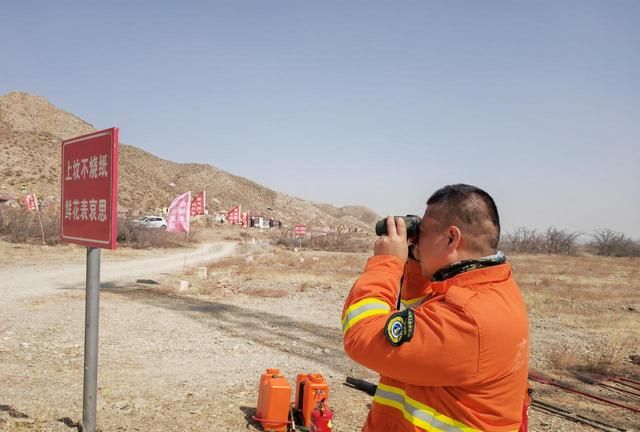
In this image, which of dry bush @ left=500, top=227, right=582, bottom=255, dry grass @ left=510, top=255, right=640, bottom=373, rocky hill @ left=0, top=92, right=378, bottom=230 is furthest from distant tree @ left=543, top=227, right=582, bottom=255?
rocky hill @ left=0, top=92, right=378, bottom=230

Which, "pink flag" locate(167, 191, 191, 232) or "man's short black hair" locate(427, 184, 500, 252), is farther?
"pink flag" locate(167, 191, 191, 232)

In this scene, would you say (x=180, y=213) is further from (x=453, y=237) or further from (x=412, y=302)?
(x=453, y=237)

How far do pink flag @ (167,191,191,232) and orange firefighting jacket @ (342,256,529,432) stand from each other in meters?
17.2

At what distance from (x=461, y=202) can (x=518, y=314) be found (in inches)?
14.2

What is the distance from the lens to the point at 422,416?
5.31 feet

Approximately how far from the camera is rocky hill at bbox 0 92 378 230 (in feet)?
189

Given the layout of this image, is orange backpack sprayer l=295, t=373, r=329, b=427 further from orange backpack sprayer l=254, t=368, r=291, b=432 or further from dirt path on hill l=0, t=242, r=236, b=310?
dirt path on hill l=0, t=242, r=236, b=310

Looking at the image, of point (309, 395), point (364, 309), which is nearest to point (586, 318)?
point (309, 395)

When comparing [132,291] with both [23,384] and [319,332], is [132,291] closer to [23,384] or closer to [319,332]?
[319,332]

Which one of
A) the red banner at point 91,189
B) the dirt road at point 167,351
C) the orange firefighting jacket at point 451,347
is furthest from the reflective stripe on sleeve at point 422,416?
the dirt road at point 167,351

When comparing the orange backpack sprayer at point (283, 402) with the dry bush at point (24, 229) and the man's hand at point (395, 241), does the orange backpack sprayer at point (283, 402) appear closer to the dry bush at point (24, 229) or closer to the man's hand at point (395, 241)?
the man's hand at point (395, 241)

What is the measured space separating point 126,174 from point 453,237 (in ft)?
246

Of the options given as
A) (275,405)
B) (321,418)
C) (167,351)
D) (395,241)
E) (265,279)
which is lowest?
(167,351)

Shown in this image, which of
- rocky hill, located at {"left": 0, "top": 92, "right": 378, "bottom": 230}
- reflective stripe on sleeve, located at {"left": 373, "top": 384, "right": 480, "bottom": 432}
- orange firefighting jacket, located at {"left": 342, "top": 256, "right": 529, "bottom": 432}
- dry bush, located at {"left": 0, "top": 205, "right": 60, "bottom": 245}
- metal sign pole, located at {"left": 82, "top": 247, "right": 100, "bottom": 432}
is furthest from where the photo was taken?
rocky hill, located at {"left": 0, "top": 92, "right": 378, "bottom": 230}
